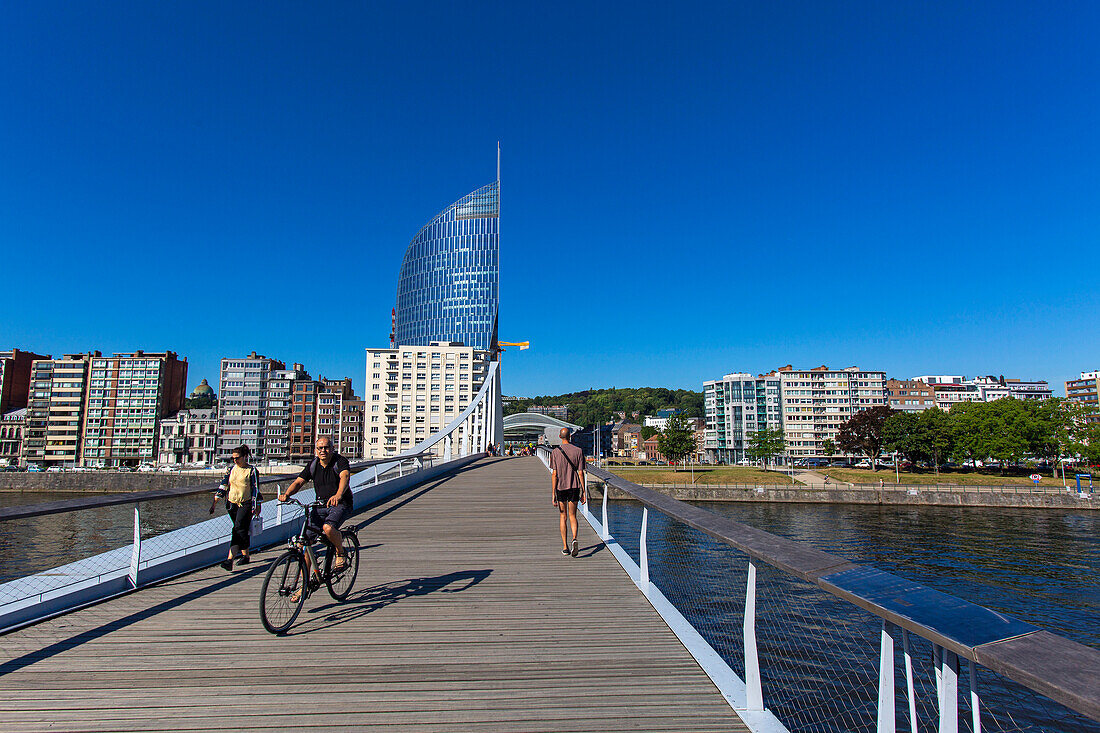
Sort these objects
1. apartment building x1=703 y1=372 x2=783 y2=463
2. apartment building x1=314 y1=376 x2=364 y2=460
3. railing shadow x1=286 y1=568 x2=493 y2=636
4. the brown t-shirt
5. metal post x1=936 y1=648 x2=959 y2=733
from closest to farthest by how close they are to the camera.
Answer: metal post x1=936 y1=648 x2=959 y2=733 < railing shadow x1=286 y1=568 x2=493 y2=636 < the brown t-shirt < apartment building x1=314 y1=376 x2=364 y2=460 < apartment building x1=703 y1=372 x2=783 y2=463

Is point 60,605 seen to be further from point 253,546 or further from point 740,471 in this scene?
point 740,471

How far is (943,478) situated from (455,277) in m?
81.8

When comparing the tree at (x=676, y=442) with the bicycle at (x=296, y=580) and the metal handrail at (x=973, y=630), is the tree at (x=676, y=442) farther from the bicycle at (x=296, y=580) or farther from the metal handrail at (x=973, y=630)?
the metal handrail at (x=973, y=630)

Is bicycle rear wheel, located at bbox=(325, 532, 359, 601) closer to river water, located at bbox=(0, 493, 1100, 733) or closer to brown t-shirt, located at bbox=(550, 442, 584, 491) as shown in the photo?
brown t-shirt, located at bbox=(550, 442, 584, 491)

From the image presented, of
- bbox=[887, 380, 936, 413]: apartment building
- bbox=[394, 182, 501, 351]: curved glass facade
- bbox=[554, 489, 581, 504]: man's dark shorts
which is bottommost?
bbox=[554, 489, 581, 504]: man's dark shorts

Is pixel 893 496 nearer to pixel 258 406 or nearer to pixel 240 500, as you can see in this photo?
pixel 240 500

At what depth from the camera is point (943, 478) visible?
5578 cm

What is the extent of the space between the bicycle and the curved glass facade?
101 meters

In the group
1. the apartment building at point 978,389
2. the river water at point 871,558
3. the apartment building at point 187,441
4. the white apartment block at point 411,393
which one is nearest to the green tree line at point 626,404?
the apartment building at point 978,389

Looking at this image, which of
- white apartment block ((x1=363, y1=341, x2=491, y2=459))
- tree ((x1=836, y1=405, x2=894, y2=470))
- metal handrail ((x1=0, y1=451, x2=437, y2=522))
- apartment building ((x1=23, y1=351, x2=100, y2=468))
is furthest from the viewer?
white apartment block ((x1=363, y1=341, x2=491, y2=459))

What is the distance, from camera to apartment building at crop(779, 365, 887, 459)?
284ft

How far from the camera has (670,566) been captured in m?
15.7

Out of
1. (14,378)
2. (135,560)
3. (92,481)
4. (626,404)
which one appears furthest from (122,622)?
(626,404)

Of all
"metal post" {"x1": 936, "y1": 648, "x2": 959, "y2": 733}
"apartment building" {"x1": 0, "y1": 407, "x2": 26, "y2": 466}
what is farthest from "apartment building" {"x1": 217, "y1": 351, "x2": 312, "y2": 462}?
"metal post" {"x1": 936, "y1": 648, "x2": 959, "y2": 733}
